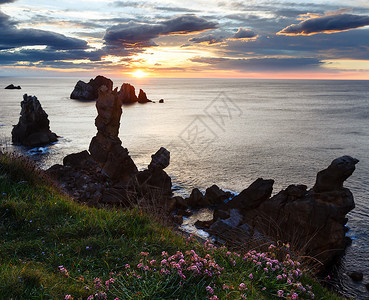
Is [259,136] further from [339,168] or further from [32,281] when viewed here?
[32,281]

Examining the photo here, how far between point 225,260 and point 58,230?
4.02 m

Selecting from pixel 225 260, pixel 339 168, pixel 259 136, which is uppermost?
pixel 225 260

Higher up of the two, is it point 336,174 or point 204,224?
point 336,174

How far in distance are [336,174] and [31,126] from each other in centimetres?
5115

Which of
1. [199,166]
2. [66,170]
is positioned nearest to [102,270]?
[66,170]

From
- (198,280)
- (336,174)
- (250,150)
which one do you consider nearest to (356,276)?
(336,174)

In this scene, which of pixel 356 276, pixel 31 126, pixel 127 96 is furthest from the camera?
pixel 127 96

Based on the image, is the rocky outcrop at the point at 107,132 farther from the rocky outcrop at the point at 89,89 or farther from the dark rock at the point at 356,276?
the rocky outcrop at the point at 89,89

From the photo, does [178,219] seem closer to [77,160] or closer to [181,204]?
[181,204]

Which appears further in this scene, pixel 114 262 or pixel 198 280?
pixel 114 262

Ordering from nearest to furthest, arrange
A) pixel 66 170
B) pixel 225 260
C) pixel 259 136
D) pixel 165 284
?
pixel 165 284, pixel 225 260, pixel 66 170, pixel 259 136

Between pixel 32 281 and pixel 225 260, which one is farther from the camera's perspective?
pixel 225 260

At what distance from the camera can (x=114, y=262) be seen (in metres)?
6.75

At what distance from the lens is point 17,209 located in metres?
8.61
